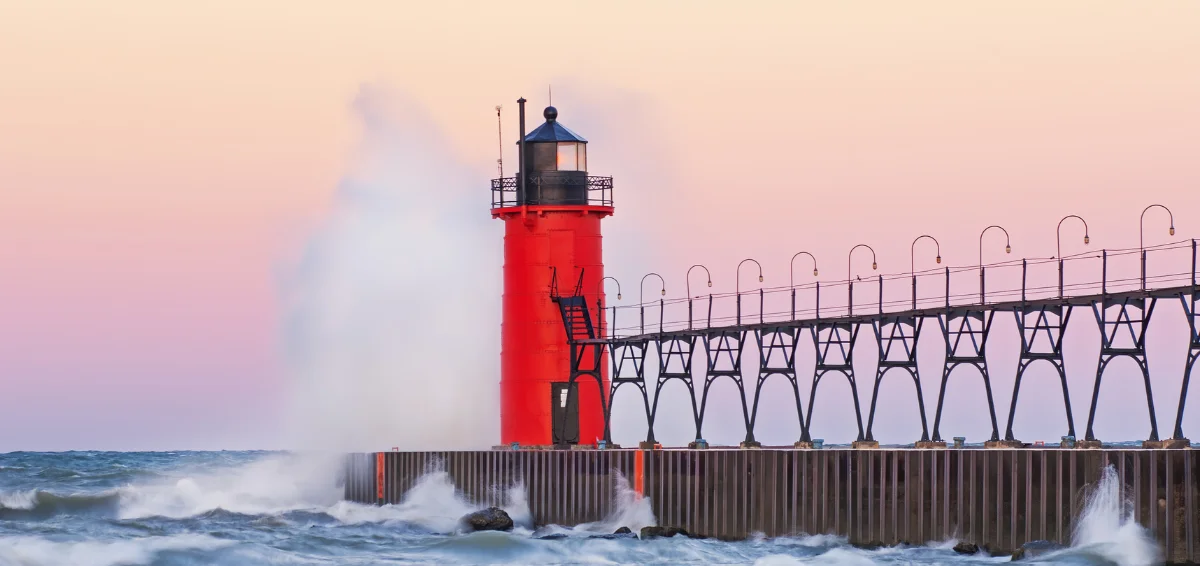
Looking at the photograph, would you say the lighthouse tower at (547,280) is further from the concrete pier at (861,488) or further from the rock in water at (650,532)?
the rock in water at (650,532)

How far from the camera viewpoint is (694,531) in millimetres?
43750

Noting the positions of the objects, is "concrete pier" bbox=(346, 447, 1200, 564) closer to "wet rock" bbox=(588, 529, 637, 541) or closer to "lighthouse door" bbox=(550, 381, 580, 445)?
"wet rock" bbox=(588, 529, 637, 541)

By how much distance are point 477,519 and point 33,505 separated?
71.6 feet

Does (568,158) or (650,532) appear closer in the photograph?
(650,532)

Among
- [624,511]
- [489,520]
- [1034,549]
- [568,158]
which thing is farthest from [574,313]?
[1034,549]

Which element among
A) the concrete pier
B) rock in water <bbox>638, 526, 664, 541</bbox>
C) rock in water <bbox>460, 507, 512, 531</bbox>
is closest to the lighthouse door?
the concrete pier

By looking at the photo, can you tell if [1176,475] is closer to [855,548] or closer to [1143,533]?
[1143,533]

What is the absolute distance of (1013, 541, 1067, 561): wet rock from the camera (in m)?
32.5

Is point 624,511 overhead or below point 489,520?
overhead

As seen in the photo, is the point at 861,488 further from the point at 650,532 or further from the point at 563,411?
the point at 563,411

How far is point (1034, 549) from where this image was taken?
108ft

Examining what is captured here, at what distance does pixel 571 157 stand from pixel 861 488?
21.5 m

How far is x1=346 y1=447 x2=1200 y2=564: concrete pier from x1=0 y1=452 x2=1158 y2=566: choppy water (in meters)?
0.43

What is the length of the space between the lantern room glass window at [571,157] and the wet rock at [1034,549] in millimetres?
26556
